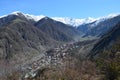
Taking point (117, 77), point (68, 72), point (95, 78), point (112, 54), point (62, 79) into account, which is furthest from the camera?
point (112, 54)

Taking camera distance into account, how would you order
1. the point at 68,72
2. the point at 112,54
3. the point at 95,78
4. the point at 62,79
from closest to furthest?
the point at 95,78, the point at 62,79, the point at 68,72, the point at 112,54

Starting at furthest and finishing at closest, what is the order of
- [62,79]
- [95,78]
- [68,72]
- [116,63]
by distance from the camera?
[68,72]
[62,79]
[95,78]
[116,63]

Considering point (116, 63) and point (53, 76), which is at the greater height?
point (116, 63)

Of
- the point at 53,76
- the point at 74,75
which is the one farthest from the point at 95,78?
the point at 53,76

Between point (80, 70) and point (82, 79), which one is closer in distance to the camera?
point (82, 79)

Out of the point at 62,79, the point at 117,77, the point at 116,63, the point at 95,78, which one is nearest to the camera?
the point at 117,77

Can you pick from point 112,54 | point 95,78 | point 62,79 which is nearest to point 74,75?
point 62,79

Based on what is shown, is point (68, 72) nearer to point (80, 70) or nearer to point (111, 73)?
point (80, 70)

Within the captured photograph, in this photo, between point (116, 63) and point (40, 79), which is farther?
point (40, 79)

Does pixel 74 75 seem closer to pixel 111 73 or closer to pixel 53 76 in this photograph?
pixel 53 76
